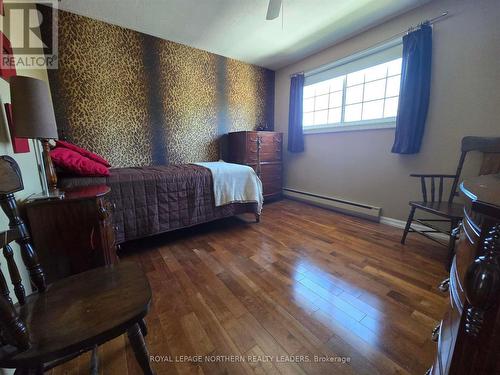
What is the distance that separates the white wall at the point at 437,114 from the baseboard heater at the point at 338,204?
0.28 ft

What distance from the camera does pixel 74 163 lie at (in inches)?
66.2

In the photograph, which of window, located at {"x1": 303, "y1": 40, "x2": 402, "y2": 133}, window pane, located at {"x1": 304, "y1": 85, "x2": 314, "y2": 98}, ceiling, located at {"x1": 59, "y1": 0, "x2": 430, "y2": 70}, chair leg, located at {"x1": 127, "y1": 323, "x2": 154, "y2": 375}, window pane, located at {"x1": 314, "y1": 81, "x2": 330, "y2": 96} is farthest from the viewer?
window pane, located at {"x1": 304, "y1": 85, "x2": 314, "y2": 98}

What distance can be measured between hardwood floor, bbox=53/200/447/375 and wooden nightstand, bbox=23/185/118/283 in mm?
471

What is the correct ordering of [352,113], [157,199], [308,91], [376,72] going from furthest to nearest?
[308,91]
[352,113]
[376,72]
[157,199]

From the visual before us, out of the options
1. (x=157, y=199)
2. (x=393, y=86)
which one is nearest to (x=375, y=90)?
(x=393, y=86)

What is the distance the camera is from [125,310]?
2.27 feet

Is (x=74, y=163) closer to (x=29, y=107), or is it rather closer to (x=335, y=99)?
(x=29, y=107)

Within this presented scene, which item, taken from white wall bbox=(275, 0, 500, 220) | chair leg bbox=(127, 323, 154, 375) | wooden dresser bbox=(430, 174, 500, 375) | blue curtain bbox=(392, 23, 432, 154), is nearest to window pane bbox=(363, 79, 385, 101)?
blue curtain bbox=(392, 23, 432, 154)

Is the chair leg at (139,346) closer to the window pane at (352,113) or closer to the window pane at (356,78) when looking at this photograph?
the window pane at (352,113)

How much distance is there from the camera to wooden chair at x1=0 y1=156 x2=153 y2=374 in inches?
21.5

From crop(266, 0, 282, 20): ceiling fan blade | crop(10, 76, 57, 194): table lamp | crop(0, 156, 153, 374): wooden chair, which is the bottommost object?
crop(0, 156, 153, 374): wooden chair

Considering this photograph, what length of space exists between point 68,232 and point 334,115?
3.27 meters

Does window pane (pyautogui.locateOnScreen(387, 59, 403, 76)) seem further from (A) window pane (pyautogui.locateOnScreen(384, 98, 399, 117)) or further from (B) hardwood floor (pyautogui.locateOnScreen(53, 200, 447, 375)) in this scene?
(B) hardwood floor (pyautogui.locateOnScreen(53, 200, 447, 375))

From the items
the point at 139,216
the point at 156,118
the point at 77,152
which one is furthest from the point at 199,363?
the point at 156,118
